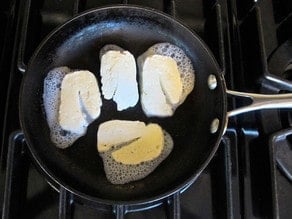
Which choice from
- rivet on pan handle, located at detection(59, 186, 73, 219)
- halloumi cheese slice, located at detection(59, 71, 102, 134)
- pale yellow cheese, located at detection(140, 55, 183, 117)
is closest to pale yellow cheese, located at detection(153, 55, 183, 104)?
pale yellow cheese, located at detection(140, 55, 183, 117)

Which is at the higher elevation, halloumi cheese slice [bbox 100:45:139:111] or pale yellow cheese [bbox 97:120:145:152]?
halloumi cheese slice [bbox 100:45:139:111]

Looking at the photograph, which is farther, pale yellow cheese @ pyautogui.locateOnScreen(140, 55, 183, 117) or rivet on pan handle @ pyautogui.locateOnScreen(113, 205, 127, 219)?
pale yellow cheese @ pyautogui.locateOnScreen(140, 55, 183, 117)

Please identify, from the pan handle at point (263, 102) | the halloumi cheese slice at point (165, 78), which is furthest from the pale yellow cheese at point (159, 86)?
the pan handle at point (263, 102)

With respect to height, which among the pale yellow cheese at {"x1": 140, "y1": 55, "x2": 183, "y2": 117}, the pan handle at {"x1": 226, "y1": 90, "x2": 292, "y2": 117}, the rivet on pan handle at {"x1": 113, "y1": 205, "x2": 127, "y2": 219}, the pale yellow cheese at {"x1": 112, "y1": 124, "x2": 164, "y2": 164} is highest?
the pale yellow cheese at {"x1": 140, "y1": 55, "x2": 183, "y2": 117}

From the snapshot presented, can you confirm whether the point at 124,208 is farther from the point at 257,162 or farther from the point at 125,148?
the point at 257,162

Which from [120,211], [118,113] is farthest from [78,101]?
[120,211]

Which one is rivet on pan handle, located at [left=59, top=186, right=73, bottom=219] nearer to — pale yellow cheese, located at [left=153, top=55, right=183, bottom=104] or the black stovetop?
the black stovetop
